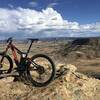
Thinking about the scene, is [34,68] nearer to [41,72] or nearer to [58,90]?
[41,72]

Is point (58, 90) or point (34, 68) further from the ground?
point (34, 68)

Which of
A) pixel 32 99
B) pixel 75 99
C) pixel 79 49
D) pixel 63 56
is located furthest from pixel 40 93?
pixel 79 49

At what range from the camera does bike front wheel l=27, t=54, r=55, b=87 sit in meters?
12.0

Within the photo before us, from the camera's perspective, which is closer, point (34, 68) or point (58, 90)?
point (58, 90)

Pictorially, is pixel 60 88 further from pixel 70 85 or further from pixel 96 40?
pixel 96 40

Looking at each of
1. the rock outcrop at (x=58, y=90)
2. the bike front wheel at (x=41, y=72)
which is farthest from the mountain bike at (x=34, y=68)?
the rock outcrop at (x=58, y=90)

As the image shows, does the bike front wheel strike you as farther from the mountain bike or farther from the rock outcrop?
the rock outcrop

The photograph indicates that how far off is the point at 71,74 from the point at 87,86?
107cm

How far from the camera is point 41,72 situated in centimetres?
1229

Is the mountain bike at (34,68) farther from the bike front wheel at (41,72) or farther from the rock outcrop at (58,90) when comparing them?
the rock outcrop at (58,90)

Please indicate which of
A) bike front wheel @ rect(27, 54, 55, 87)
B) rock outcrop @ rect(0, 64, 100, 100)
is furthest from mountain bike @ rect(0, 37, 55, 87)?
rock outcrop @ rect(0, 64, 100, 100)

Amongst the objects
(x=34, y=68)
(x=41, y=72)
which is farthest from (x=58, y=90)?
(x=34, y=68)

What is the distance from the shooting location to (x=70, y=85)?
12039mm

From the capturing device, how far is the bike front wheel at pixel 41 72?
39.4 feet
